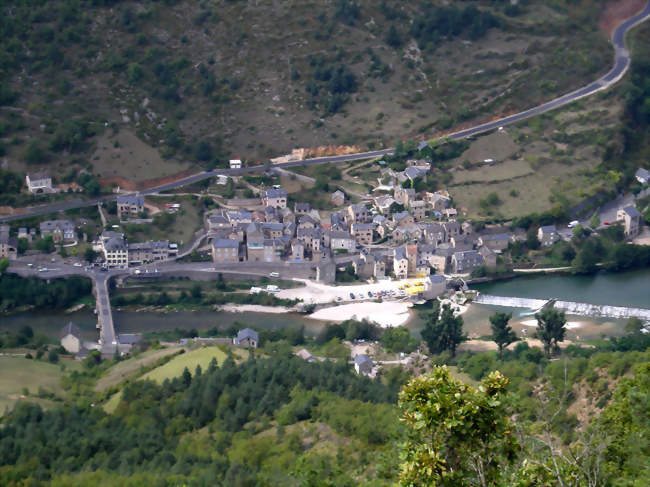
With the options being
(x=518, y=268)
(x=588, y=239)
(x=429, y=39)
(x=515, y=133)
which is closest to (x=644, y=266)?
(x=588, y=239)

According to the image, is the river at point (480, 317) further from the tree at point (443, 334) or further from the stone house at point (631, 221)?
the stone house at point (631, 221)

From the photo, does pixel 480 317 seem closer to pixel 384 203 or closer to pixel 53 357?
pixel 384 203

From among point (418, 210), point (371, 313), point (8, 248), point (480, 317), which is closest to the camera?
point (480, 317)

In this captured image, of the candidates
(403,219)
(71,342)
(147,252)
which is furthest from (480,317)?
(71,342)

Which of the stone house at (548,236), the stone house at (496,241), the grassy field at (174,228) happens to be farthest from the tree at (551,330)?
the grassy field at (174,228)

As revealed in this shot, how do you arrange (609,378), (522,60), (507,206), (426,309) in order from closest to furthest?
(609,378) < (426,309) < (507,206) < (522,60)

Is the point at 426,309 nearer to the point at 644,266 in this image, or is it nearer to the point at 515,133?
the point at 644,266
